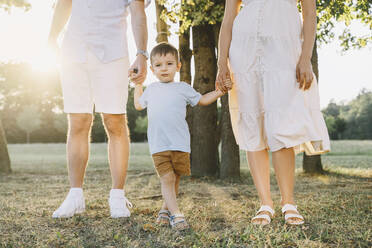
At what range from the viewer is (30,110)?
38.6 meters

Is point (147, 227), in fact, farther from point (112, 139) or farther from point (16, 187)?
point (16, 187)

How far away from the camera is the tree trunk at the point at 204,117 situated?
26.1ft

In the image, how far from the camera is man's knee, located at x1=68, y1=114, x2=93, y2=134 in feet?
11.8

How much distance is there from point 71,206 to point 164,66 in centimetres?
154

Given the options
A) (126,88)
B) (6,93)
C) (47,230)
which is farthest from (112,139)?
(6,93)

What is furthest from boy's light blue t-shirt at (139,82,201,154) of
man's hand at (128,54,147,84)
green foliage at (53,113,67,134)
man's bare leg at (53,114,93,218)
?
green foliage at (53,113,67,134)

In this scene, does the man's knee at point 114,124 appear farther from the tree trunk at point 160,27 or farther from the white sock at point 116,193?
the tree trunk at point 160,27

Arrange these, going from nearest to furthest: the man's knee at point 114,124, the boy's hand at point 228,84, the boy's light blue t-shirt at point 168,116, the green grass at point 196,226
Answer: the green grass at point 196,226
the boy's light blue t-shirt at point 168,116
the boy's hand at point 228,84
the man's knee at point 114,124

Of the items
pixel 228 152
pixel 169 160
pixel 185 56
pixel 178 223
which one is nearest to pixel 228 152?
pixel 228 152

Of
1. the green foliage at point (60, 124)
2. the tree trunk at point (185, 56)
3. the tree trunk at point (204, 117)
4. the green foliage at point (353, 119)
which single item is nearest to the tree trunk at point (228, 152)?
the tree trunk at point (204, 117)

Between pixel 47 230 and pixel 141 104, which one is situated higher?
pixel 141 104

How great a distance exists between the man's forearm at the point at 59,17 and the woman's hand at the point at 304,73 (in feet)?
7.49

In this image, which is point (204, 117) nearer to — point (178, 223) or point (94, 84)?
point (94, 84)

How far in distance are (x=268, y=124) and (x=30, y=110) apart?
129 ft
